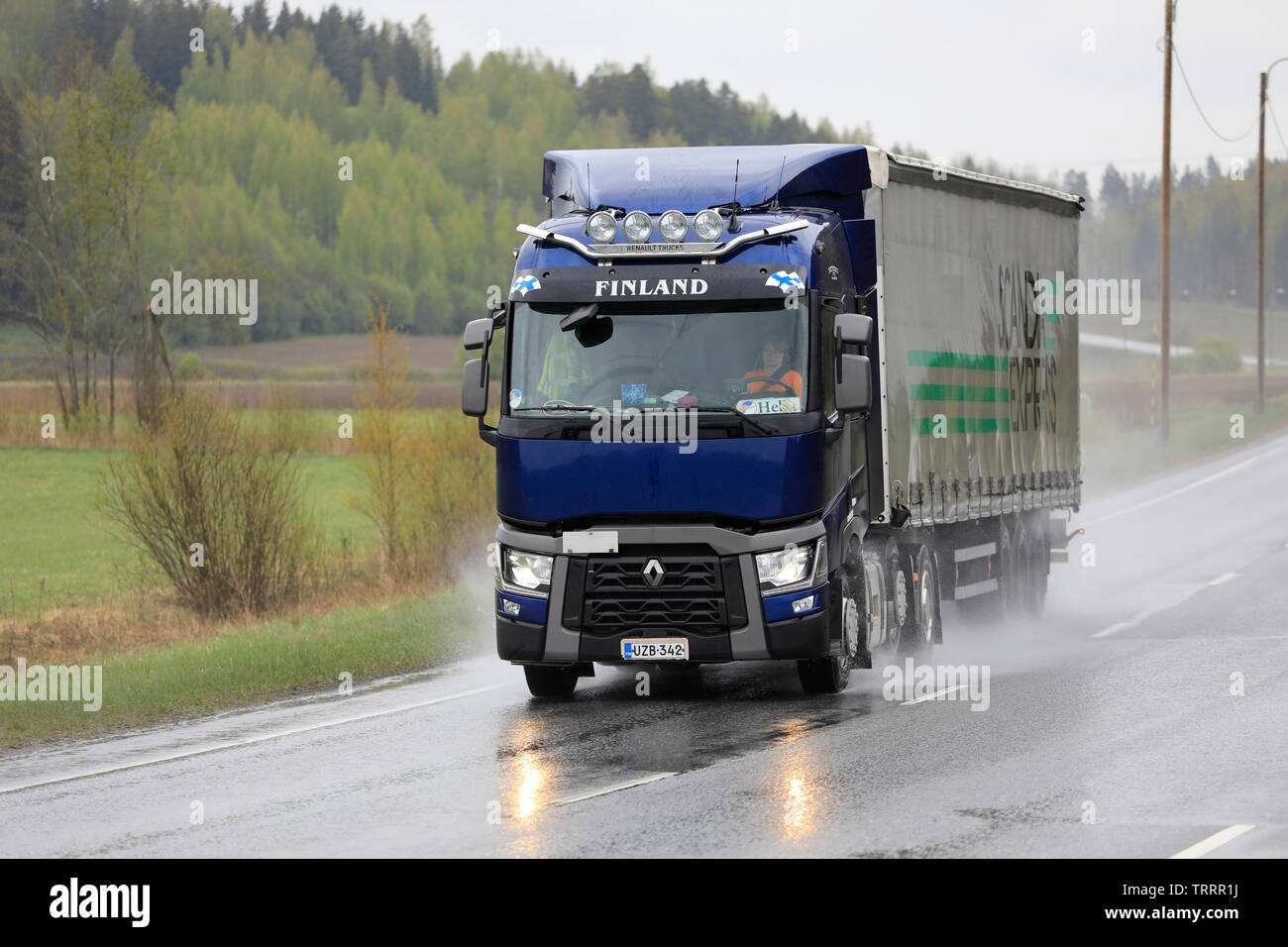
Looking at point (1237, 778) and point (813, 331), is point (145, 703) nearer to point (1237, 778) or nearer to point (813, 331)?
point (813, 331)

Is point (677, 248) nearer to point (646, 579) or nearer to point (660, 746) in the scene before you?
point (646, 579)

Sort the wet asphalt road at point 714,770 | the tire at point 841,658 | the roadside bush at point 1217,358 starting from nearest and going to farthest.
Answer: the wet asphalt road at point 714,770 → the tire at point 841,658 → the roadside bush at point 1217,358

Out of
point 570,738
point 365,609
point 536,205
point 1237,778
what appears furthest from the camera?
point 536,205

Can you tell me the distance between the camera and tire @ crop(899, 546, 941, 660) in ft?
50.5

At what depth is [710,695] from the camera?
13.5m

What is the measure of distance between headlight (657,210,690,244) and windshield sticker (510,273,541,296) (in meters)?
0.94

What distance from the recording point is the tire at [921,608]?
1540 centimetres

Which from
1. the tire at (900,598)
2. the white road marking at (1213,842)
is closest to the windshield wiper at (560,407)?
the tire at (900,598)

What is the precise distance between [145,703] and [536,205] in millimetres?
148267

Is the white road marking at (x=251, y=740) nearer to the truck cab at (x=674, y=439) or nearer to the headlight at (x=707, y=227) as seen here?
the truck cab at (x=674, y=439)

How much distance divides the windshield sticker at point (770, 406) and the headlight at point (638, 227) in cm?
136

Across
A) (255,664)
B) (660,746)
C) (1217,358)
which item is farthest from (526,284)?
(1217,358)
